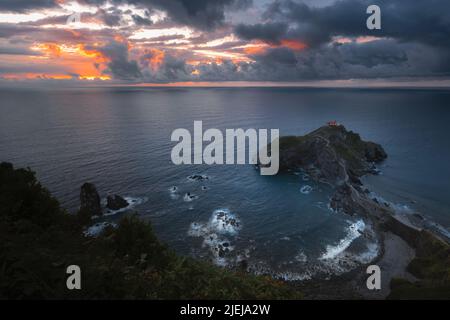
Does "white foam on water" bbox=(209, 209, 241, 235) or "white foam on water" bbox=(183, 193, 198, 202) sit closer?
"white foam on water" bbox=(209, 209, 241, 235)

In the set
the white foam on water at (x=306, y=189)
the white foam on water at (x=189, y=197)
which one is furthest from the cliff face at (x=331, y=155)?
the white foam on water at (x=189, y=197)

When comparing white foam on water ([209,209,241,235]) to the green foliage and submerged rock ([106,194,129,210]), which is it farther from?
the green foliage

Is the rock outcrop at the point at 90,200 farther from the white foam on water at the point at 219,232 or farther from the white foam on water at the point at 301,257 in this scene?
the white foam on water at the point at 301,257

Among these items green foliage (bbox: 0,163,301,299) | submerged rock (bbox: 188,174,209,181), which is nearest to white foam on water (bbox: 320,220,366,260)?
green foliage (bbox: 0,163,301,299)

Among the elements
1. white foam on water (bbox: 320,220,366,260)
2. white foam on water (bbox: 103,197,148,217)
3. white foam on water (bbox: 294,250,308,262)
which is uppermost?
white foam on water (bbox: 103,197,148,217)

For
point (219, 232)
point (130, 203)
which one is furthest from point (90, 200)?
point (219, 232)

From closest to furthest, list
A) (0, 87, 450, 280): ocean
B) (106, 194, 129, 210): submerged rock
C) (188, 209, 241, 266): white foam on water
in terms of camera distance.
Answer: (188, 209, 241, 266): white foam on water
(0, 87, 450, 280): ocean
(106, 194, 129, 210): submerged rock
